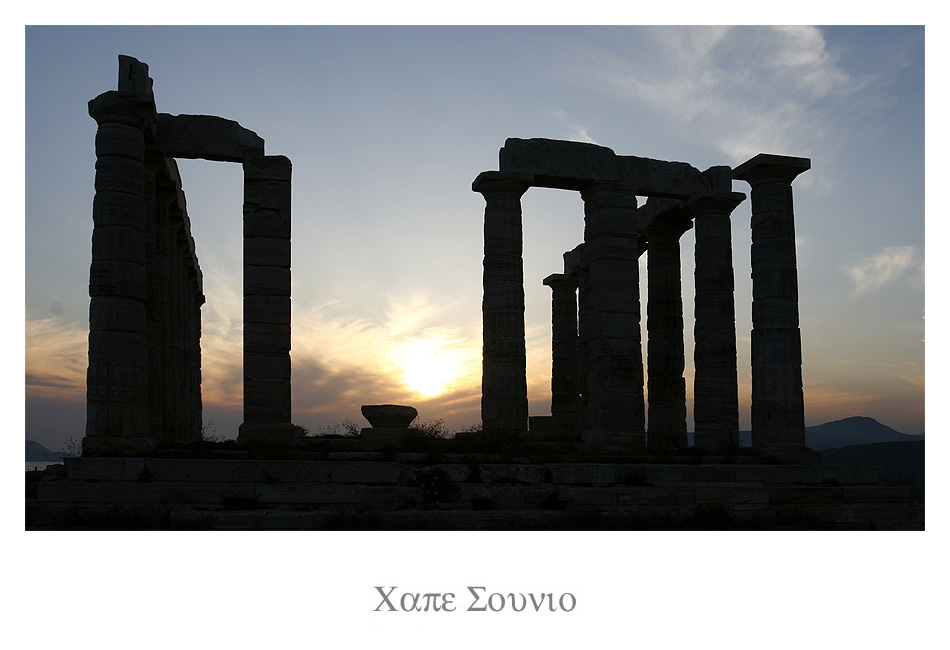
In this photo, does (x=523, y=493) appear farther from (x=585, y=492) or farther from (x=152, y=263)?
(x=152, y=263)

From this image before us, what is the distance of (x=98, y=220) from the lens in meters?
19.2

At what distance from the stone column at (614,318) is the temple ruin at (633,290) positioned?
1.2 inches

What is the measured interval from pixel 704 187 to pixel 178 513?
1838cm

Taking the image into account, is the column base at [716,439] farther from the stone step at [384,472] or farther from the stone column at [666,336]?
the stone step at [384,472]

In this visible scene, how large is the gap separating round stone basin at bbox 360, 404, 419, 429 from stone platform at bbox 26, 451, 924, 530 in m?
7.29

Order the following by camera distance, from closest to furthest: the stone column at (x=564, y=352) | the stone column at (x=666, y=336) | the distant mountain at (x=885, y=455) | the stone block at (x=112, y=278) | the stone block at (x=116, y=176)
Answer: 1. the stone block at (x=112, y=278)
2. the stone block at (x=116, y=176)
3. the stone column at (x=666, y=336)
4. the stone column at (x=564, y=352)
5. the distant mountain at (x=885, y=455)

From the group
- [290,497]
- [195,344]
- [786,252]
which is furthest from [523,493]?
[195,344]

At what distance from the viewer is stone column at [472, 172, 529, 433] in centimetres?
2298

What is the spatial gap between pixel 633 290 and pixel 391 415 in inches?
324

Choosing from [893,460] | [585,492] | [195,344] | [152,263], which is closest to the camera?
[585,492]

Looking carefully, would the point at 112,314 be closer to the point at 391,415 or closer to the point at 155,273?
the point at 155,273

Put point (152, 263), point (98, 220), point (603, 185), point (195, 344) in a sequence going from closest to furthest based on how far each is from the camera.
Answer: point (98, 220) < point (152, 263) < point (603, 185) < point (195, 344)

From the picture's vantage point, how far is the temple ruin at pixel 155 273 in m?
18.7

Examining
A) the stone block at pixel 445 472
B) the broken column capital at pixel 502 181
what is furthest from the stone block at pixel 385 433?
the broken column capital at pixel 502 181
